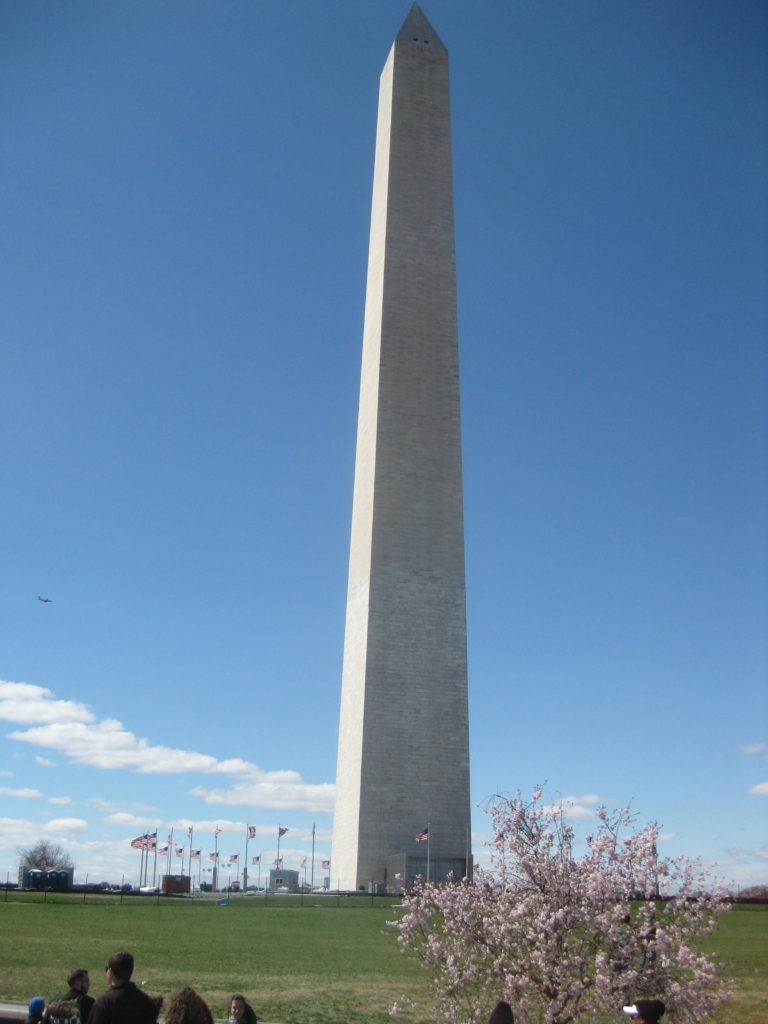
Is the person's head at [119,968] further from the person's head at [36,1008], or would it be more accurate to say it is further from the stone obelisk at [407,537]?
the stone obelisk at [407,537]

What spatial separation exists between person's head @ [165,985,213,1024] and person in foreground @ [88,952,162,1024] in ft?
0.66

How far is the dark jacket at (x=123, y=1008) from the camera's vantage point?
7699mm

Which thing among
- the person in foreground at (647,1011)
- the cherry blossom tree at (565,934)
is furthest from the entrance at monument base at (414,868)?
the person in foreground at (647,1011)

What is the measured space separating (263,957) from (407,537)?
2550 cm

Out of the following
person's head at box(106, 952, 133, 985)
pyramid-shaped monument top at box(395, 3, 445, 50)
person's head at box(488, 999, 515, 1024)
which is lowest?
person's head at box(488, 999, 515, 1024)

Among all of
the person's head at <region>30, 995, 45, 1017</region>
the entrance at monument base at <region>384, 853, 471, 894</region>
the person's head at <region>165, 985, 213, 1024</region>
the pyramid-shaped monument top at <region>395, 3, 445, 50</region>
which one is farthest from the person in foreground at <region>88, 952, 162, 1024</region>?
the pyramid-shaped monument top at <region>395, 3, 445, 50</region>

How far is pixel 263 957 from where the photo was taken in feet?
72.4

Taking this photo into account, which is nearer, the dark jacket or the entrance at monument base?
the dark jacket

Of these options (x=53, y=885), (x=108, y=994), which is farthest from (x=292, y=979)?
(x=53, y=885)

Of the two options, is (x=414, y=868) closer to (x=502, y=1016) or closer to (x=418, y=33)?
(x=502, y=1016)

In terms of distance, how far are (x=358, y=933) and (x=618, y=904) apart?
17950 millimetres

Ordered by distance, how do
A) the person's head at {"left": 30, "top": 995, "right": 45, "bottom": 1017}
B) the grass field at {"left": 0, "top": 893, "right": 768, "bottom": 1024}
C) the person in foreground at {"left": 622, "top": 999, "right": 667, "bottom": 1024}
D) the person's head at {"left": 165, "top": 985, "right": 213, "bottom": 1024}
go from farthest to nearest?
the grass field at {"left": 0, "top": 893, "right": 768, "bottom": 1024} < the person's head at {"left": 30, "top": 995, "right": 45, "bottom": 1017} < the person's head at {"left": 165, "top": 985, "right": 213, "bottom": 1024} < the person in foreground at {"left": 622, "top": 999, "right": 667, "bottom": 1024}

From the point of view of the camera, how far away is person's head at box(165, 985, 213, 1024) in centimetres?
766

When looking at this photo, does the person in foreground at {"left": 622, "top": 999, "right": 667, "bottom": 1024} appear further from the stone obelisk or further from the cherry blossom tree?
the stone obelisk
